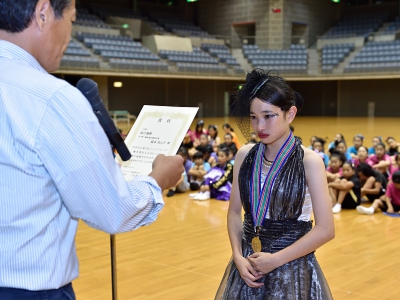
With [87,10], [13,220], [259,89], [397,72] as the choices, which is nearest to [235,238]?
[259,89]

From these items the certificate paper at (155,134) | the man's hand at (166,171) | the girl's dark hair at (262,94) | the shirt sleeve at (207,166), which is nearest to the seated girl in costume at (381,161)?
the shirt sleeve at (207,166)

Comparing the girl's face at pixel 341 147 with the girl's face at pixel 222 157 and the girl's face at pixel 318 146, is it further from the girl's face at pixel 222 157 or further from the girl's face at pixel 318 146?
the girl's face at pixel 222 157

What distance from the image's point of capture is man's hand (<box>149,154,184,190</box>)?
4.56 ft

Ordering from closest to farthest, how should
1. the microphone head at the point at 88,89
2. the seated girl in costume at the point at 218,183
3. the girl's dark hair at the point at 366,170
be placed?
the microphone head at the point at 88,89 < the girl's dark hair at the point at 366,170 < the seated girl in costume at the point at 218,183

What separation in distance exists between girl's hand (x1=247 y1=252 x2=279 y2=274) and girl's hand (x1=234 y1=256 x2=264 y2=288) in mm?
22

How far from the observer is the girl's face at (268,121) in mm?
2080

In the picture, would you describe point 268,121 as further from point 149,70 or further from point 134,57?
point 134,57

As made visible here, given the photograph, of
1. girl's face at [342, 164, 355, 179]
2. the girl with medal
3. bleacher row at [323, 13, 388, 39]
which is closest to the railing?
bleacher row at [323, 13, 388, 39]

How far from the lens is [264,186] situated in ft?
7.02

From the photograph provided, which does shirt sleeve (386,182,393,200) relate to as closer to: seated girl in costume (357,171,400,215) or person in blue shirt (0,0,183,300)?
seated girl in costume (357,171,400,215)

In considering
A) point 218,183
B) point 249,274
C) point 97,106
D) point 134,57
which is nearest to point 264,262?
point 249,274

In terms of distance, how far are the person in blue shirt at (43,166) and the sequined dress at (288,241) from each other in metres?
1.02

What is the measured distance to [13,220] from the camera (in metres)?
1.13

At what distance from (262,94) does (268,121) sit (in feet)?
0.40
